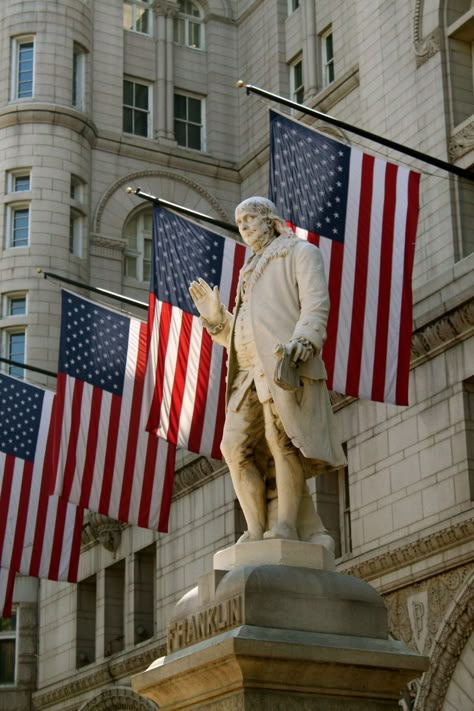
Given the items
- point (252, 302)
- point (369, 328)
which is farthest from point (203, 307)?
point (369, 328)

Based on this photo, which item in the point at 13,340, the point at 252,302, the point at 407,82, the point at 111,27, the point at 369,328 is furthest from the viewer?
the point at 111,27

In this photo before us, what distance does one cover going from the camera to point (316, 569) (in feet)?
34.8

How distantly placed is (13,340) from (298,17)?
41.2 feet

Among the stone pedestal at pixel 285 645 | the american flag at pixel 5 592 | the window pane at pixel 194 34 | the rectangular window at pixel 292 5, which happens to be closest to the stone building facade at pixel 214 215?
the window pane at pixel 194 34

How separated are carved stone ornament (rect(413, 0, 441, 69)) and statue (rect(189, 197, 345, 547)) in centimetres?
1806

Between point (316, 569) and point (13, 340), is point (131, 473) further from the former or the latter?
point (316, 569)

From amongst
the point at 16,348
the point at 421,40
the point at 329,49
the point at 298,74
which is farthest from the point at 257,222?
the point at 298,74

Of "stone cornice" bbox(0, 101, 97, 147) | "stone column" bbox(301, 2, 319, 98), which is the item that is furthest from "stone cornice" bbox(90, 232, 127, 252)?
"stone column" bbox(301, 2, 319, 98)

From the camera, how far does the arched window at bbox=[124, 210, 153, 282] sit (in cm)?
4225

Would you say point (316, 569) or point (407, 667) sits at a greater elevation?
point (316, 569)

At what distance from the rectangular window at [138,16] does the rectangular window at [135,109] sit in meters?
1.97

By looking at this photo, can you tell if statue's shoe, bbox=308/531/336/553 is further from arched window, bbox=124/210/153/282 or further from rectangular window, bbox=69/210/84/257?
arched window, bbox=124/210/153/282

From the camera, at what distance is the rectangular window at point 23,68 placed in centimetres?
4222

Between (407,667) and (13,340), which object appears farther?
(13,340)
